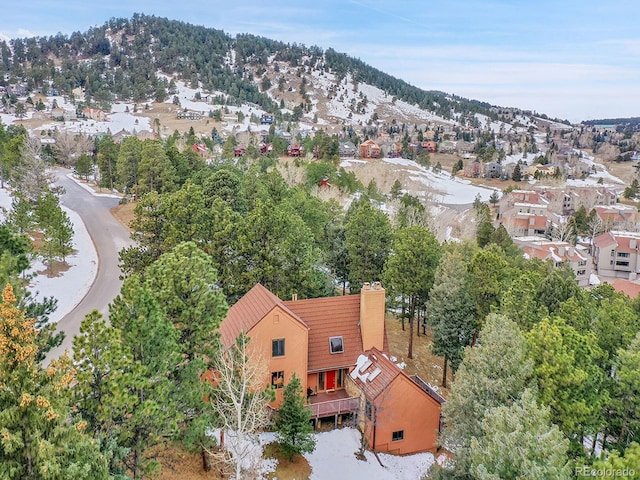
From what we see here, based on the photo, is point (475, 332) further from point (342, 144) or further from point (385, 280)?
point (342, 144)

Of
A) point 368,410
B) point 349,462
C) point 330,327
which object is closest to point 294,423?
point 349,462

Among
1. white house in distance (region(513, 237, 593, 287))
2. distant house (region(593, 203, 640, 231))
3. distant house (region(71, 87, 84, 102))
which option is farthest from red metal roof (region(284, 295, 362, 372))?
distant house (region(71, 87, 84, 102))

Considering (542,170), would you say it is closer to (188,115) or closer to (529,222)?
(529,222)

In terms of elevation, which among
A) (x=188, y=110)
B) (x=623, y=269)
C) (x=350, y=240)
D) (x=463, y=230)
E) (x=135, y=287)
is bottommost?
(x=623, y=269)

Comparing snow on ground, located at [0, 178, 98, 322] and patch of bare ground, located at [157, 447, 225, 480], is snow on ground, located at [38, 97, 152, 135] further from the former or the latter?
patch of bare ground, located at [157, 447, 225, 480]

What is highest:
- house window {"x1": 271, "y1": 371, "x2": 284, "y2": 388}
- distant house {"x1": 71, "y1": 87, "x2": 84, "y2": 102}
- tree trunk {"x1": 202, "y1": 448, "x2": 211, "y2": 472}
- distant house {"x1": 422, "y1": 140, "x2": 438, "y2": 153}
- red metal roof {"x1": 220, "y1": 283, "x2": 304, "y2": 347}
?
distant house {"x1": 71, "y1": 87, "x2": 84, "y2": 102}

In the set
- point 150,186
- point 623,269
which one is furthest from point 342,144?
point 150,186

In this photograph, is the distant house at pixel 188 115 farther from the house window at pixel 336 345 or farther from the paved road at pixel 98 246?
the house window at pixel 336 345
